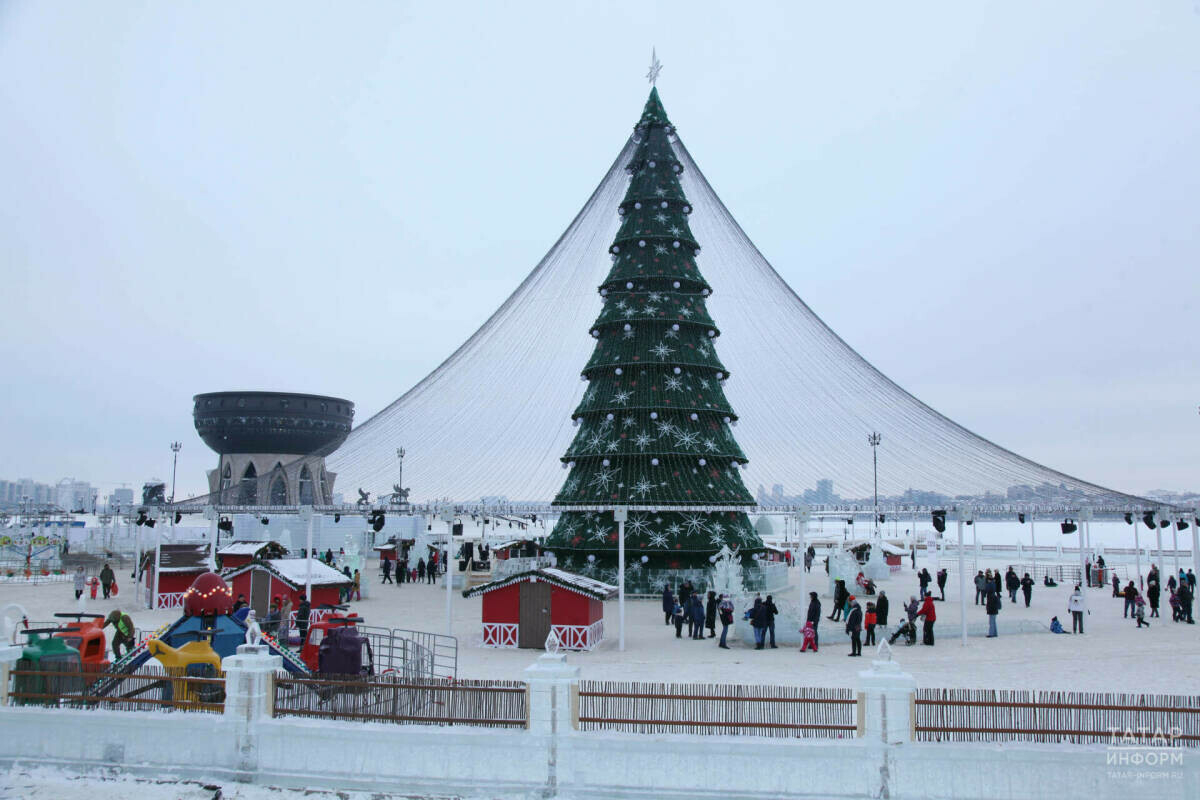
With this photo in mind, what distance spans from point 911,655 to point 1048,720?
33.2ft

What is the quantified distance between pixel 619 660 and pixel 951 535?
8255 cm

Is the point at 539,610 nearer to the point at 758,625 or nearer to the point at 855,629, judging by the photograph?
the point at 758,625

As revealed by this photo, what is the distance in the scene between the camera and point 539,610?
2172 cm

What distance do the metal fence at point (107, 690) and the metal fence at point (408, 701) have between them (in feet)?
4.31

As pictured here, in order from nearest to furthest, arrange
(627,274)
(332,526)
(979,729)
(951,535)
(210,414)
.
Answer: (979,729), (627,274), (332,526), (210,414), (951,535)

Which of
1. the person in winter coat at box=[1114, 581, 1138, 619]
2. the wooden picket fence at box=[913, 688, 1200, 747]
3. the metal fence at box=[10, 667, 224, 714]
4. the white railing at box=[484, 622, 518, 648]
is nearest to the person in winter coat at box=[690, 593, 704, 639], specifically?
the white railing at box=[484, 622, 518, 648]

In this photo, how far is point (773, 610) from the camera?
69.8ft

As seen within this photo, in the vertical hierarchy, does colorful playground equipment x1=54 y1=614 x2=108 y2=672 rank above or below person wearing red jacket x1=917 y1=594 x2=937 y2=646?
above

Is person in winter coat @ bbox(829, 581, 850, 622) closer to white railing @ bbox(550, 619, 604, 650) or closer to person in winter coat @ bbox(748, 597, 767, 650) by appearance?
person in winter coat @ bbox(748, 597, 767, 650)

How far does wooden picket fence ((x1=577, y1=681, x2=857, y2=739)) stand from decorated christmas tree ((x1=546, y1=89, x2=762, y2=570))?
19.6 m

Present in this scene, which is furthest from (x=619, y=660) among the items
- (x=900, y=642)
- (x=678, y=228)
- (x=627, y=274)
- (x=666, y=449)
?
(x=678, y=228)

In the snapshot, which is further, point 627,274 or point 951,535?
point 951,535

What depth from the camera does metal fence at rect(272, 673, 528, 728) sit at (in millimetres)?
10914

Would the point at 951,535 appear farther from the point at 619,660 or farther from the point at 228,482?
the point at 619,660
